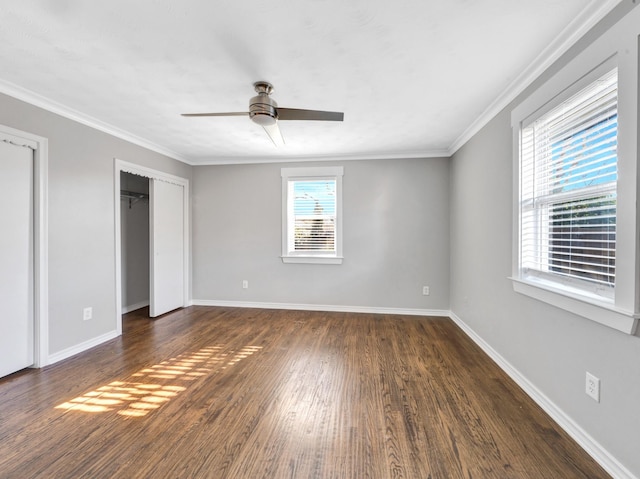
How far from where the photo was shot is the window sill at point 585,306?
4.48 feet

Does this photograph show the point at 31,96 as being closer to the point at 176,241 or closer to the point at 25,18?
the point at 25,18

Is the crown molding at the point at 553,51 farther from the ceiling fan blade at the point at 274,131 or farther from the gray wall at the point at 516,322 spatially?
the ceiling fan blade at the point at 274,131

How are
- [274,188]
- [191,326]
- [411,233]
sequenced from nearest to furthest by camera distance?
[191,326], [411,233], [274,188]

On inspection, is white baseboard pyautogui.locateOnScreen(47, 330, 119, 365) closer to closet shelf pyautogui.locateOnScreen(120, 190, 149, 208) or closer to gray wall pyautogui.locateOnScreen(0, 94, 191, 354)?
gray wall pyautogui.locateOnScreen(0, 94, 191, 354)

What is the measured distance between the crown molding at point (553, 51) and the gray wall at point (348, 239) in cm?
157

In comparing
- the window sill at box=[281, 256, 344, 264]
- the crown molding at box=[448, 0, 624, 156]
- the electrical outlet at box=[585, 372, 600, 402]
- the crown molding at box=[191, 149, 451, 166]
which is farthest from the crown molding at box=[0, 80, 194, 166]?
the electrical outlet at box=[585, 372, 600, 402]

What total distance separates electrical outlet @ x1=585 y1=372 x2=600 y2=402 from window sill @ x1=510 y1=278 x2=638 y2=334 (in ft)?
1.07

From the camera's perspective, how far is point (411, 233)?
433 centimetres

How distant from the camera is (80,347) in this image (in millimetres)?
2980

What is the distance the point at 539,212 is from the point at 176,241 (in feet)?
14.8

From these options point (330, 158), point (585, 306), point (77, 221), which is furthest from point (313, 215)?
point (585, 306)

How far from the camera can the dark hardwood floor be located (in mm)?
1518

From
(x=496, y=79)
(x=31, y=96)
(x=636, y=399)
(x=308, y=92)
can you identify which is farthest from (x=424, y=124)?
(x=31, y=96)

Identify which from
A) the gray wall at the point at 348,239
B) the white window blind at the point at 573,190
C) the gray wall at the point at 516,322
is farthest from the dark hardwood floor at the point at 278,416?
the gray wall at the point at 348,239
